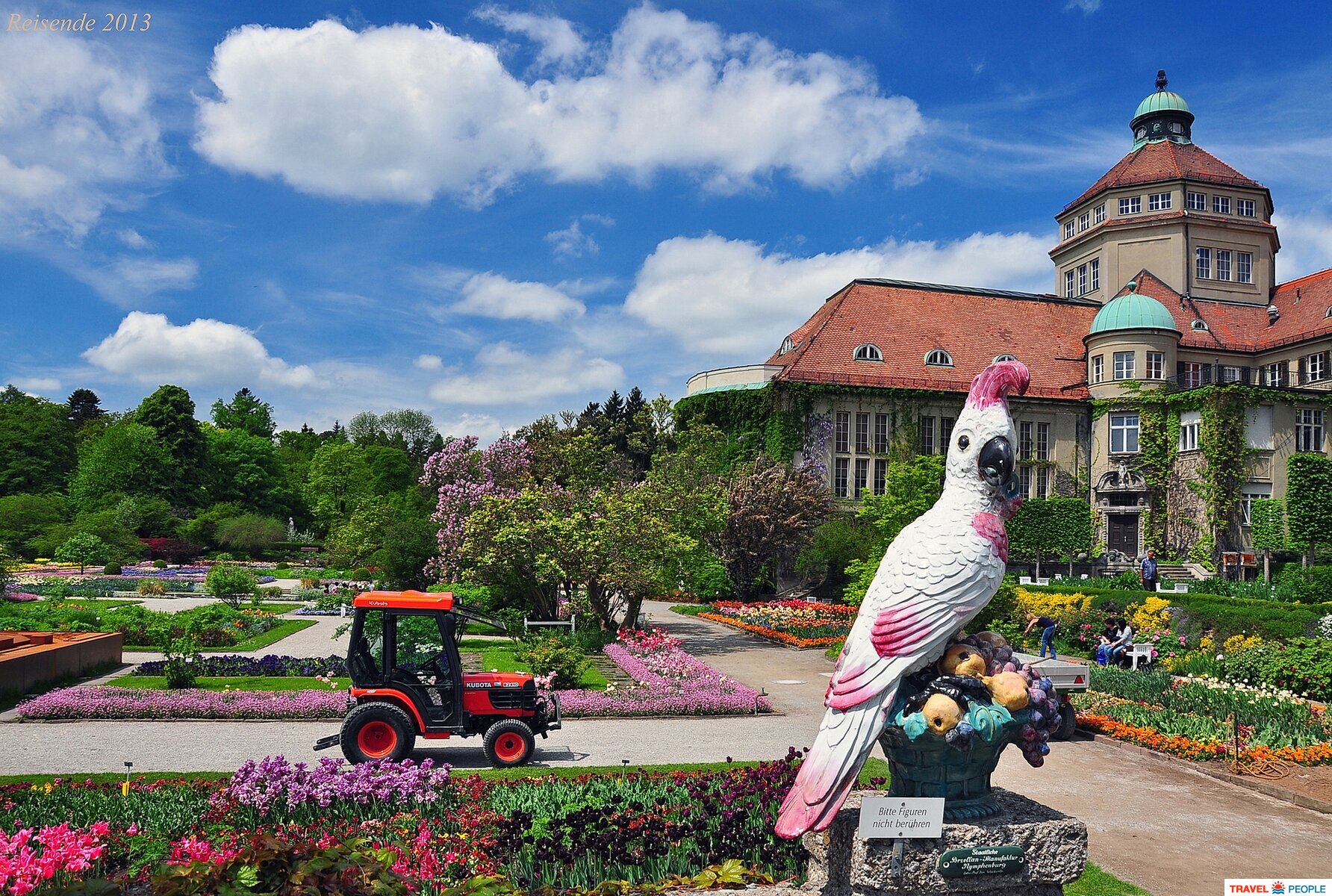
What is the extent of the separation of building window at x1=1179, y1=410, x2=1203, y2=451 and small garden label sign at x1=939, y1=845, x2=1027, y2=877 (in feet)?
118

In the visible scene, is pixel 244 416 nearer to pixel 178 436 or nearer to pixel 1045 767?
pixel 178 436

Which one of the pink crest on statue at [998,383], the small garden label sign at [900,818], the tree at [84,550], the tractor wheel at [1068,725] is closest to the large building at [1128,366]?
the tractor wheel at [1068,725]

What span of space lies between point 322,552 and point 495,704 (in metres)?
50.6

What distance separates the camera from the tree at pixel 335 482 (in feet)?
206

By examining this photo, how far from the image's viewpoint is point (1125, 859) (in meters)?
7.94

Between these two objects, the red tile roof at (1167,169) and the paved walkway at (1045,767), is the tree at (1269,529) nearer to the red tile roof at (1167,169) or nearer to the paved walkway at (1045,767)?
the red tile roof at (1167,169)

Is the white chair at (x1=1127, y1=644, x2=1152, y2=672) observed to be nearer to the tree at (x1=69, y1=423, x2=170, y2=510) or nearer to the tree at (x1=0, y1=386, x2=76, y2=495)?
the tree at (x1=69, y1=423, x2=170, y2=510)

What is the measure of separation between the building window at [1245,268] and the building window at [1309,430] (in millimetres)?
10482

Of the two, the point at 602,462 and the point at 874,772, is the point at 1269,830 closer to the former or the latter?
the point at 874,772

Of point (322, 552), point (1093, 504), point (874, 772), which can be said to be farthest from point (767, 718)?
point (322, 552)

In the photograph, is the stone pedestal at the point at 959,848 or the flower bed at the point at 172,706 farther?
the flower bed at the point at 172,706

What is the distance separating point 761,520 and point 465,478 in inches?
421

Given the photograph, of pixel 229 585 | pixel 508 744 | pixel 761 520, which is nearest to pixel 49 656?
pixel 508 744

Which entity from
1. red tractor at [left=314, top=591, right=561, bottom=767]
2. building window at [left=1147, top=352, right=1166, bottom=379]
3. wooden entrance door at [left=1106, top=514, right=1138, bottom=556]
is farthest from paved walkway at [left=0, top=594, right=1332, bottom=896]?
building window at [left=1147, top=352, right=1166, bottom=379]
